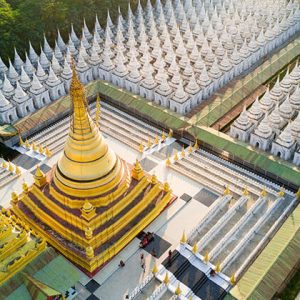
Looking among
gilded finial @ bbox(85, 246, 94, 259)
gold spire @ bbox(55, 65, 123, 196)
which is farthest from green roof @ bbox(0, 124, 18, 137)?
gilded finial @ bbox(85, 246, 94, 259)

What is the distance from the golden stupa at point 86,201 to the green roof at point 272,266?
8.44 metres

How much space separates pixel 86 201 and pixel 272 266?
13.1 meters

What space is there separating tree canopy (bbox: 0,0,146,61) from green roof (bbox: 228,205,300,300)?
39.6 metres

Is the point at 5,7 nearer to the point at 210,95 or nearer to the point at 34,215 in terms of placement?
the point at 210,95

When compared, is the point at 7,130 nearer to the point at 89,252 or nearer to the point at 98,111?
the point at 98,111

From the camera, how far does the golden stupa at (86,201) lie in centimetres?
2892

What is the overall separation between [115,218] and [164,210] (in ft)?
16.5

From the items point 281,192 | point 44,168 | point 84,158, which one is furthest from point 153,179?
point 44,168

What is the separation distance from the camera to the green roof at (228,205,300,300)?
27.5m

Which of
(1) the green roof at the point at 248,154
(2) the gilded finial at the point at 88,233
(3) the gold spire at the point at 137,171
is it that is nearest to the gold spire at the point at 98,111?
(1) the green roof at the point at 248,154

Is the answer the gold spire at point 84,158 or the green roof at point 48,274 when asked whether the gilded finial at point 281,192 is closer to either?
the gold spire at point 84,158

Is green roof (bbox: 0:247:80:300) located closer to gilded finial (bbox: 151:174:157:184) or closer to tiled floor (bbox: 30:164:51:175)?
gilded finial (bbox: 151:174:157:184)

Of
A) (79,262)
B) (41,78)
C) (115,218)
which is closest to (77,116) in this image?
(115,218)

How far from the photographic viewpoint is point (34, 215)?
31.7 metres
